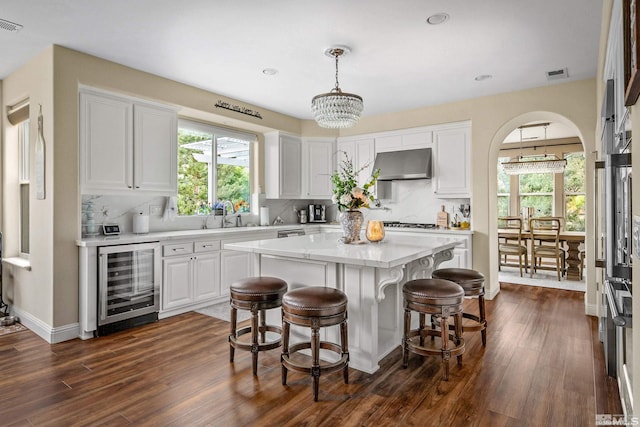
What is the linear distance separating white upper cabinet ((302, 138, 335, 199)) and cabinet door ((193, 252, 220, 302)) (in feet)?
7.12

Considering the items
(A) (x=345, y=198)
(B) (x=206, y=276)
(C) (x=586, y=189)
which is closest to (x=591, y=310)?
(C) (x=586, y=189)

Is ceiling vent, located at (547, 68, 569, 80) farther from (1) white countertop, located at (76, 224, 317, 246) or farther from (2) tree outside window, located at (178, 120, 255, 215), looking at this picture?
(2) tree outside window, located at (178, 120, 255, 215)

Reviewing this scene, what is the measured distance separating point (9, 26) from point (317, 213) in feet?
15.2

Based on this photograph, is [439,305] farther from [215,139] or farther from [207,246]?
[215,139]

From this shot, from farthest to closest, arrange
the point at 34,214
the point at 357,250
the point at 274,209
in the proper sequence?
the point at 274,209 < the point at 34,214 < the point at 357,250

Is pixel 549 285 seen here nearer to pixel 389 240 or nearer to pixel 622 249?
pixel 389 240

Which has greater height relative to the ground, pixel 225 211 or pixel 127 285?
pixel 225 211

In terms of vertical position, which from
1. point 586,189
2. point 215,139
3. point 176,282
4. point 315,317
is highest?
point 215,139

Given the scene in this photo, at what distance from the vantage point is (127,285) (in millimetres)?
3654

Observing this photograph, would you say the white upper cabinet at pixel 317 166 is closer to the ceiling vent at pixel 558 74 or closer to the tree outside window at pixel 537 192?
the ceiling vent at pixel 558 74

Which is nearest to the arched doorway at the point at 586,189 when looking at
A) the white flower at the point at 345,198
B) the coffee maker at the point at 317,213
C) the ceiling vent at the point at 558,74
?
the ceiling vent at the point at 558,74

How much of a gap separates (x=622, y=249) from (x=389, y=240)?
6.24ft

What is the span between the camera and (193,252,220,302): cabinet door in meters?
4.29

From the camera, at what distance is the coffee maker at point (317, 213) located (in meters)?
6.50
